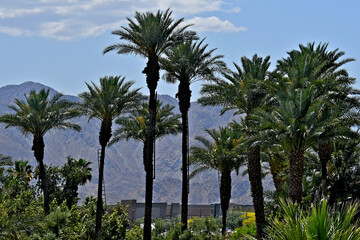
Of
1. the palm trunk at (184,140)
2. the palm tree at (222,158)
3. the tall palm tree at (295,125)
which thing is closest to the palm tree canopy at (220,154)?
the palm tree at (222,158)

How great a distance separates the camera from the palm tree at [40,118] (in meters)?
42.8

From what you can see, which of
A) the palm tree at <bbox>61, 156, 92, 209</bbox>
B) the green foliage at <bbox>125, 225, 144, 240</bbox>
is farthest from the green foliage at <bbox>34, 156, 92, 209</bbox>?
the green foliage at <bbox>125, 225, 144, 240</bbox>

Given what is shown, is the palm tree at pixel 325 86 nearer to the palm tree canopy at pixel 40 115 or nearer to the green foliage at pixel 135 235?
the green foliage at pixel 135 235

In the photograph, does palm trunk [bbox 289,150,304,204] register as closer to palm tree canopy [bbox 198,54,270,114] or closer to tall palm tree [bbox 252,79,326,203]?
tall palm tree [bbox 252,79,326,203]

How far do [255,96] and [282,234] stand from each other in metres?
25.7

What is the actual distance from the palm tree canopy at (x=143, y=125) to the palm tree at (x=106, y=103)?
8.85ft

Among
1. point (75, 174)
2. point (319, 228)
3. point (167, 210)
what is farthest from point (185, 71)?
point (167, 210)

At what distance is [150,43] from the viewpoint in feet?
116

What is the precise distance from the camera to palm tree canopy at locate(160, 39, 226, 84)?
38.9 meters

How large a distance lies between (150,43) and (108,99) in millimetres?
8299

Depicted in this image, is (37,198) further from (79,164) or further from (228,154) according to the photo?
(228,154)

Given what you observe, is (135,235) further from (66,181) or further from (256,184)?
(66,181)

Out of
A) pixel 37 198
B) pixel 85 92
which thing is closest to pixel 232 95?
pixel 85 92

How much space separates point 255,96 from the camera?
120ft
